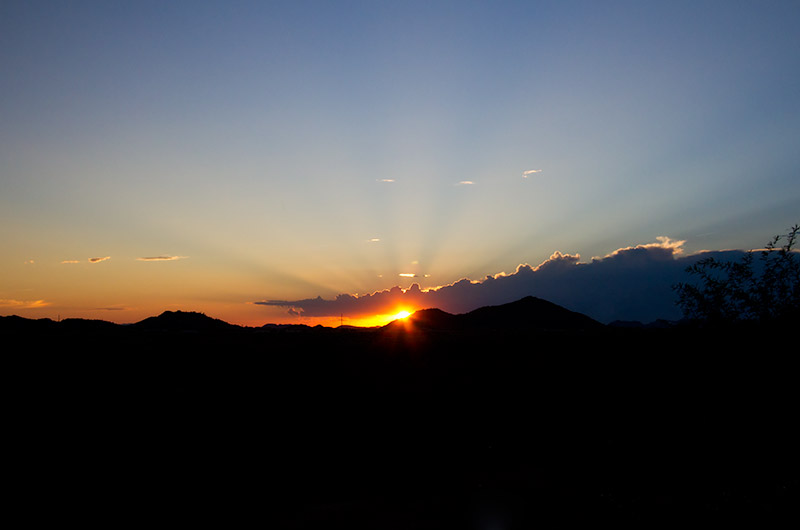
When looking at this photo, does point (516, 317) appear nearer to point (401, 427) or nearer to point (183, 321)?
point (183, 321)

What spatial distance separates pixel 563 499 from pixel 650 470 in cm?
394

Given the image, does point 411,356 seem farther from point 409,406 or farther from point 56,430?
point 56,430

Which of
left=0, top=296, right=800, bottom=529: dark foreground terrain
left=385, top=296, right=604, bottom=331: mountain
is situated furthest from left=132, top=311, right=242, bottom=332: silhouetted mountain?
left=0, top=296, right=800, bottom=529: dark foreground terrain

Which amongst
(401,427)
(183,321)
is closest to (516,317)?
(183,321)

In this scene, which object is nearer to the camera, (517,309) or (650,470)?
(650,470)

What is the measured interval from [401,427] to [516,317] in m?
45.7

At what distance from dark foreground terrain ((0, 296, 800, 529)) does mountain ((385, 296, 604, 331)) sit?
3590 centimetres

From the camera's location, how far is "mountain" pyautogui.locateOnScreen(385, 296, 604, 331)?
5584 centimetres

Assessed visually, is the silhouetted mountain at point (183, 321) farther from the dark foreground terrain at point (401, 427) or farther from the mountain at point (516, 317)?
the dark foreground terrain at point (401, 427)

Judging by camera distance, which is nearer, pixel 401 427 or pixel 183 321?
pixel 401 427

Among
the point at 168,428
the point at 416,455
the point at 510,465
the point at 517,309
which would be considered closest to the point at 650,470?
the point at 510,465

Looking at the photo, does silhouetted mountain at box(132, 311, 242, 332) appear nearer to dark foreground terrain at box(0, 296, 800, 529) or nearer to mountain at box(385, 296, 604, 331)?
mountain at box(385, 296, 604, 331)

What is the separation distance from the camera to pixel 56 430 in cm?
1170

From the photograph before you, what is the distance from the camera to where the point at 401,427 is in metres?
15.0
